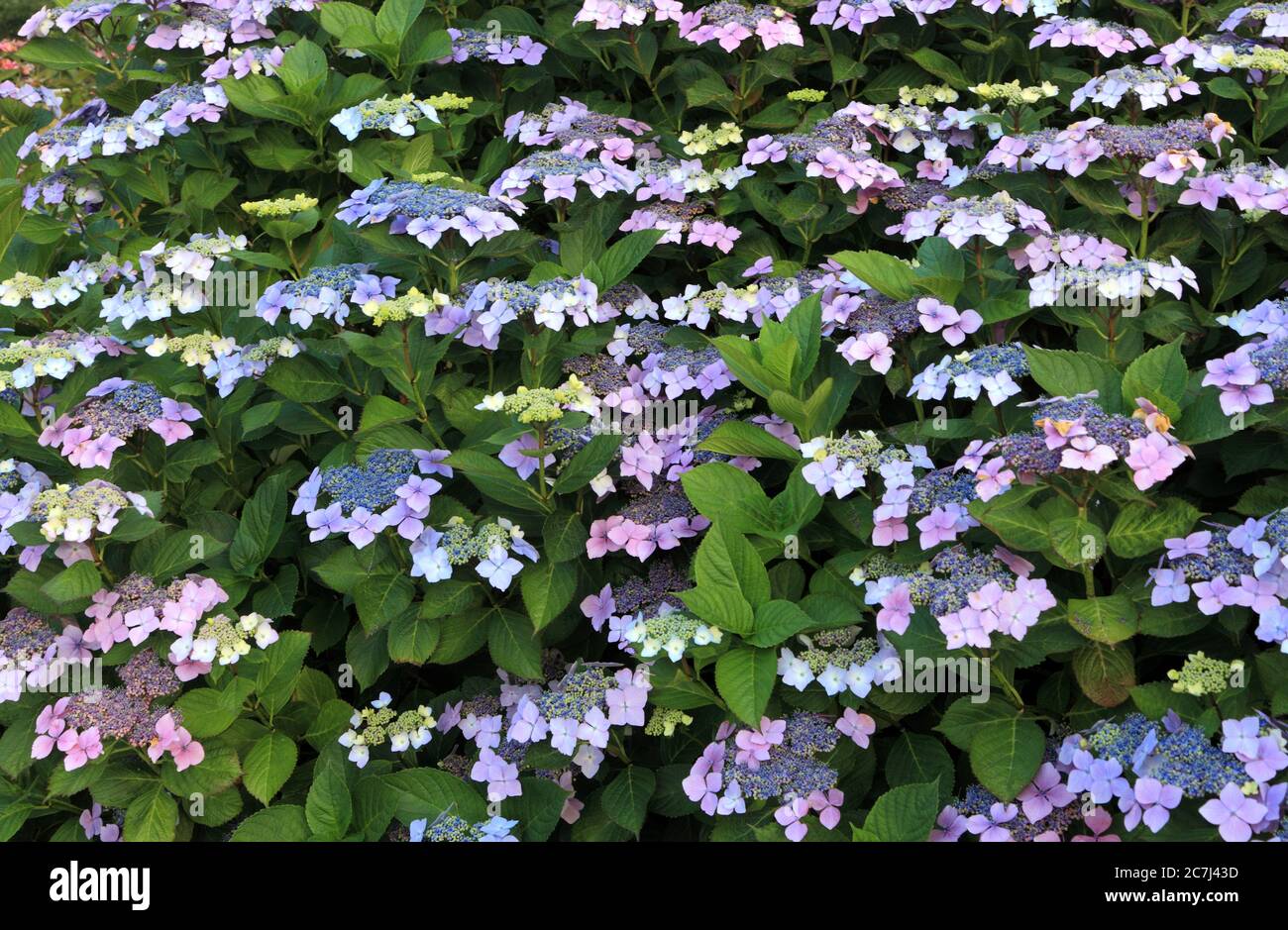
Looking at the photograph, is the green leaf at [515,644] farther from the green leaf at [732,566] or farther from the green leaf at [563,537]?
the green leaf at [732,566]

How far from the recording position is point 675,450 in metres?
2.98

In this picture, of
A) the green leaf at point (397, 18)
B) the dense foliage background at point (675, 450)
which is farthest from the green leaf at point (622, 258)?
the green leaf at point (397, 18)

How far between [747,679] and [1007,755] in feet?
1.75

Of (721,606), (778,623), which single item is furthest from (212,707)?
(778,623)

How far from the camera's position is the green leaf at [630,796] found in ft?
8.71

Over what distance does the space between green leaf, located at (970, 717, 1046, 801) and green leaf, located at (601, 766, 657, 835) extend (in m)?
0.70

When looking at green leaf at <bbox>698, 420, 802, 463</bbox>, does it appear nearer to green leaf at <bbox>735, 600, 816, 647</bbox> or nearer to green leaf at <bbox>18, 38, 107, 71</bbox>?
green leaf at <bbox>735, 600, 816, 647</bbox>

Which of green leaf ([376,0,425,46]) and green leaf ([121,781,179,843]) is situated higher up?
green leaf ([376,0,425,46])

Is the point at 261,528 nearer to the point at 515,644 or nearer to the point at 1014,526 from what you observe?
the point at 515,644

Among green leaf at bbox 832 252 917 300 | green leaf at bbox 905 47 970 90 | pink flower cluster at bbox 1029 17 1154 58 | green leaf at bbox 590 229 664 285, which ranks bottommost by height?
green leaf at bbox 590 229 664 285

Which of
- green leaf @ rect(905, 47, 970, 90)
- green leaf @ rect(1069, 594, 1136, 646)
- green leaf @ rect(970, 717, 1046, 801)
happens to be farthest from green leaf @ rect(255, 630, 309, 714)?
green leaf @ rect(905, 47, 970, 90)

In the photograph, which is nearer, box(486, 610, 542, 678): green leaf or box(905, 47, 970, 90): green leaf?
box(486, 610, 542, 678): green leaf

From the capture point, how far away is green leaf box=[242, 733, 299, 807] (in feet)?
9.13

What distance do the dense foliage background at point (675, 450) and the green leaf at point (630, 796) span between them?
0.01 m
